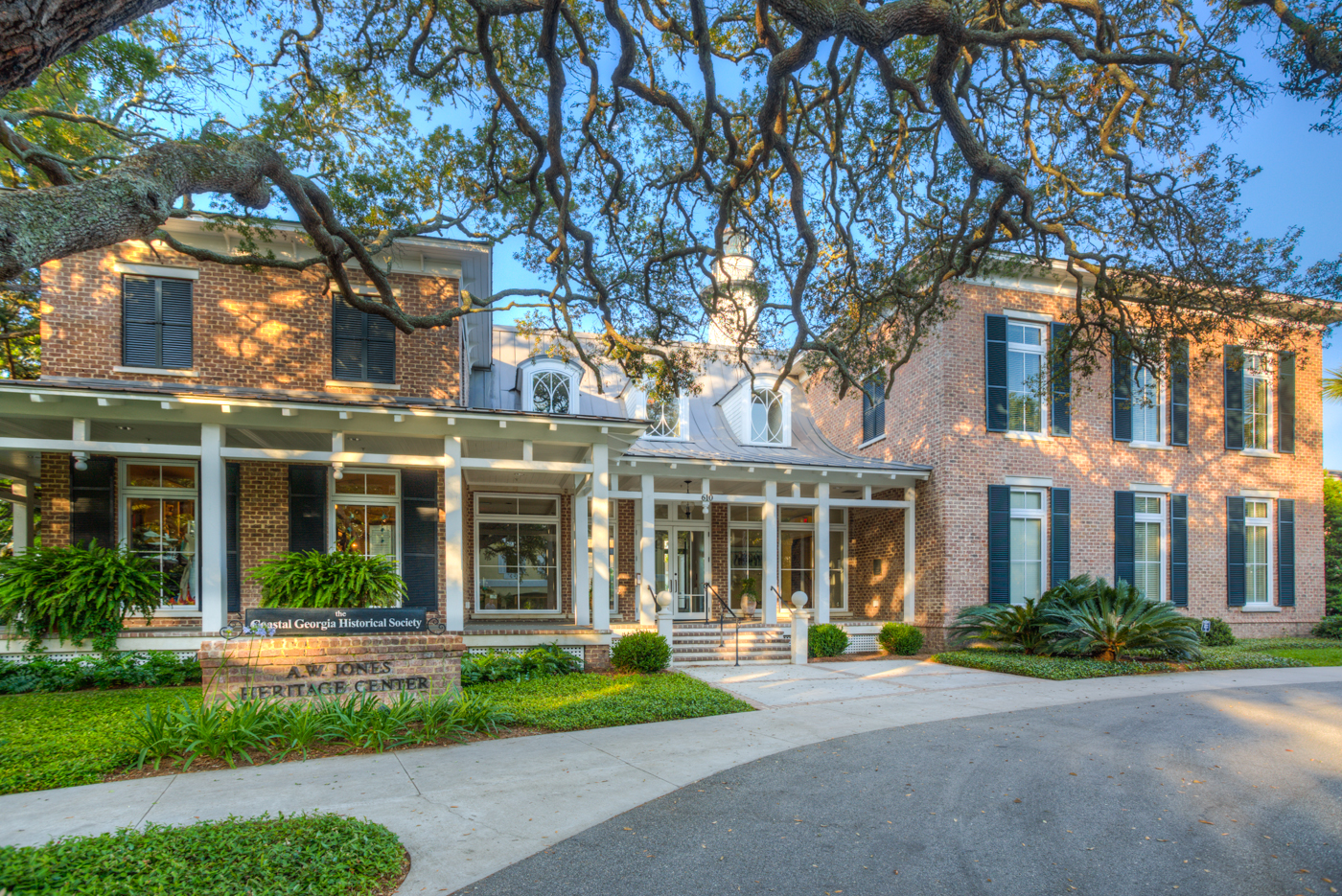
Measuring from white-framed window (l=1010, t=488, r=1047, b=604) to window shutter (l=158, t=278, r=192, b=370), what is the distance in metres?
15.5

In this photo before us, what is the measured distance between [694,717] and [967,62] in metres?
7.61

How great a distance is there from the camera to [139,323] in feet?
38.4

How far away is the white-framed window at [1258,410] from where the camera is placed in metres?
16.9

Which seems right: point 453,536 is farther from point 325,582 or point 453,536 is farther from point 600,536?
point 600,536

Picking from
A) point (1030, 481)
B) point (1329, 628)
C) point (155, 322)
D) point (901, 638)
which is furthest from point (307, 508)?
point (1329, 628)

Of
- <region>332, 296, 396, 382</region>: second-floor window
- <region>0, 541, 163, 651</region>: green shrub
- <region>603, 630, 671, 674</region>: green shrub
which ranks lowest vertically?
<region>603, 630, 671, 674</region>: green shrub

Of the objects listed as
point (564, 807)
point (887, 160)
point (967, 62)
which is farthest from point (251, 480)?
point (967, 62)

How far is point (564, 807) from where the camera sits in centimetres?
498

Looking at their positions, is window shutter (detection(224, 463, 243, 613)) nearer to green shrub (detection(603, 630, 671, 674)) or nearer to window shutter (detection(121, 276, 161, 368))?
window shutter (detection(121, 276, 161, 368))

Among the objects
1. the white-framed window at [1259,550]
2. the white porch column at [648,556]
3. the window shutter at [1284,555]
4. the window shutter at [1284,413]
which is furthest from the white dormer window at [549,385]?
the window shutter at [1284,555]

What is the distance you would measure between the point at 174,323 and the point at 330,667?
7.78 meters

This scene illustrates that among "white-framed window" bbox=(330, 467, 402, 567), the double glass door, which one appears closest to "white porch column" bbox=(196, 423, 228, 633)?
"white-framed window" bbox=(330, 467, 402, 567)

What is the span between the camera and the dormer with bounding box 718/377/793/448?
16.8 meters

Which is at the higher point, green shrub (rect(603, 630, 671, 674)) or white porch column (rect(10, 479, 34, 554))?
white porch column (rect(10, 479, 34, 554))
